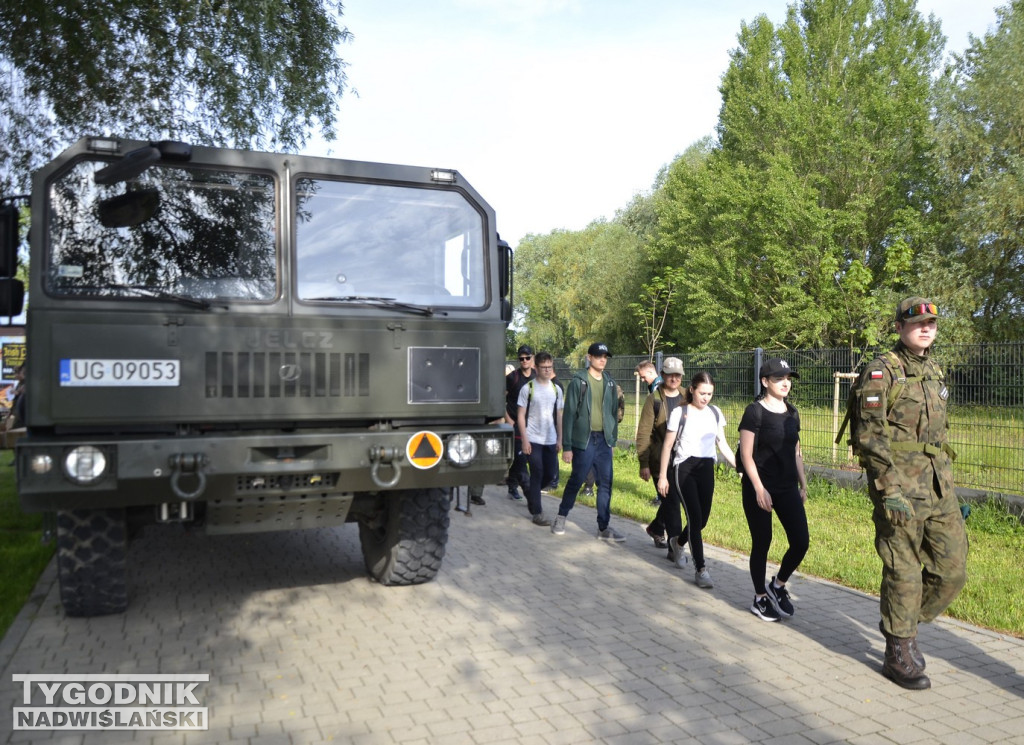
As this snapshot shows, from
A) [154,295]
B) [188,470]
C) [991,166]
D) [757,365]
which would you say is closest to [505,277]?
[154,295]

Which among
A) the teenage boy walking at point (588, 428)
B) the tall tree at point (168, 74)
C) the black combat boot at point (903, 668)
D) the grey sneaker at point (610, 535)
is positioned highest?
the tall tree at point (168, 74)

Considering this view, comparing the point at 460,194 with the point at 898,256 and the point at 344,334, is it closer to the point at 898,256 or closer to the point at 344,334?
the point at 344,334

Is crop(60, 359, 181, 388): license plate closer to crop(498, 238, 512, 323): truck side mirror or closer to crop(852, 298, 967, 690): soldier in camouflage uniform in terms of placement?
crop(498, 238, 512, 323): truck side mirror

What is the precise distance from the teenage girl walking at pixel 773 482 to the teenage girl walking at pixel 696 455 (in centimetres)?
81

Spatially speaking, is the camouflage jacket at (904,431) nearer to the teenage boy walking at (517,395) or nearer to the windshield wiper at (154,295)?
the windshield wiper at (154,295)

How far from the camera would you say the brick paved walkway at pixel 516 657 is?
4.08 meters

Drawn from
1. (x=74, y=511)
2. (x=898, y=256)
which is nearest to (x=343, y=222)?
(x=74, y=511)

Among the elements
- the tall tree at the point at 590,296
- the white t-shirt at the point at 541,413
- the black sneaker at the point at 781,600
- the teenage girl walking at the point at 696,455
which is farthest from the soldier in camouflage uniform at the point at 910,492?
the tall tree at the point at 590,296

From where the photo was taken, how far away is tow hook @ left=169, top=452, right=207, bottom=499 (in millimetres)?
4965

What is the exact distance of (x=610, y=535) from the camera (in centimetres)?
858

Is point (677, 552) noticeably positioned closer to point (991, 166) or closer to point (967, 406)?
point (967, 406)

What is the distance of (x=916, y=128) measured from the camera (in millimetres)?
31734

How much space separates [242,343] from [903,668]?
13.2 feet

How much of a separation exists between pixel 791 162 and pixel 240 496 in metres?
31.2
